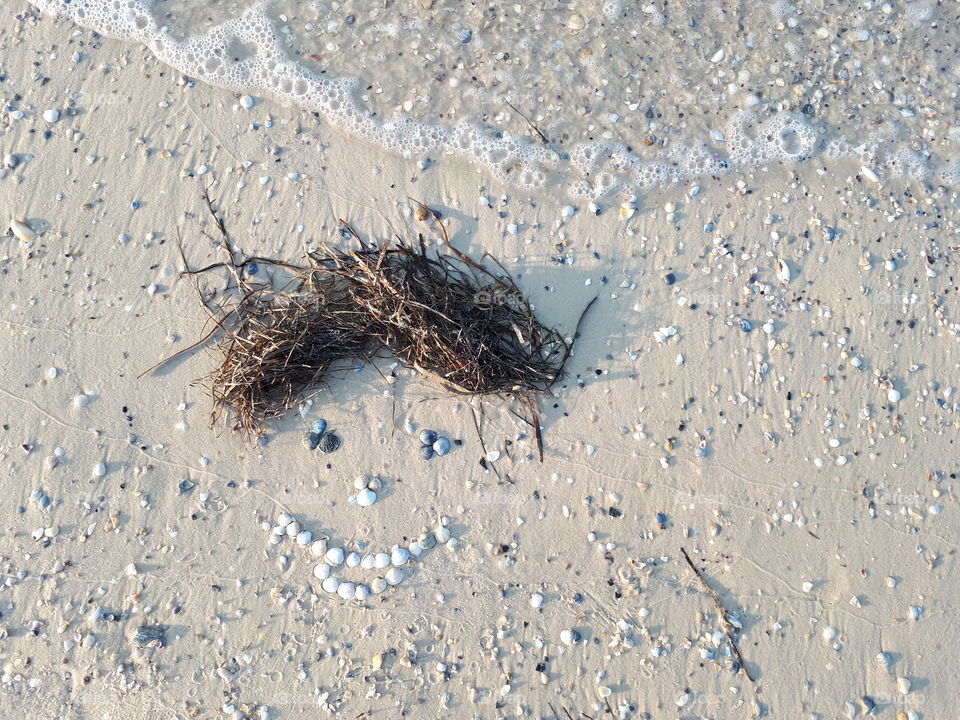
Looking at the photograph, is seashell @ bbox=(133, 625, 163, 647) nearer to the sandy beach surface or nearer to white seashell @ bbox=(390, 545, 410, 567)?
the sandy beach surface

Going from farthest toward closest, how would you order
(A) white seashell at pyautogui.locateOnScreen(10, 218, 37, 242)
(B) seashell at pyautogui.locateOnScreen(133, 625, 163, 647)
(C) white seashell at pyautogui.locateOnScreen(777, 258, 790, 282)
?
1. (C) white seashell at pyautogui.locateOnScreen(777, 258, 790, 282)
2. (A) white seashell at pyautogui.locateOnScreen(10, 218, 37, 242)
3. (B) seashell at pyautogui.locateOnScreen(133, 625, 163, 647)

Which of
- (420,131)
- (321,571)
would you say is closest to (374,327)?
(420,131)

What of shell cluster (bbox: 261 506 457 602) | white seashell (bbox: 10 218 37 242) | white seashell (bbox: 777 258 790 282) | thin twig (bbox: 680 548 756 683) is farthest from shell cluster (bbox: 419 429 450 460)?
white seashell (bbox: 10 218 37 242)

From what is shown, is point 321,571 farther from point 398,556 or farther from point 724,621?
point 724,621

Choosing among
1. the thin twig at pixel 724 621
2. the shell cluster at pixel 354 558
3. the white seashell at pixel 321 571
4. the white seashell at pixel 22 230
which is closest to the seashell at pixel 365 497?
the shell cluster at pixel 354 558

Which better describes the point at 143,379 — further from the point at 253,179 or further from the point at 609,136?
the point at 609,136

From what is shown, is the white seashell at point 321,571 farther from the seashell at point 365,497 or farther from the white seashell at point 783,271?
the white seashell at point 783,271
